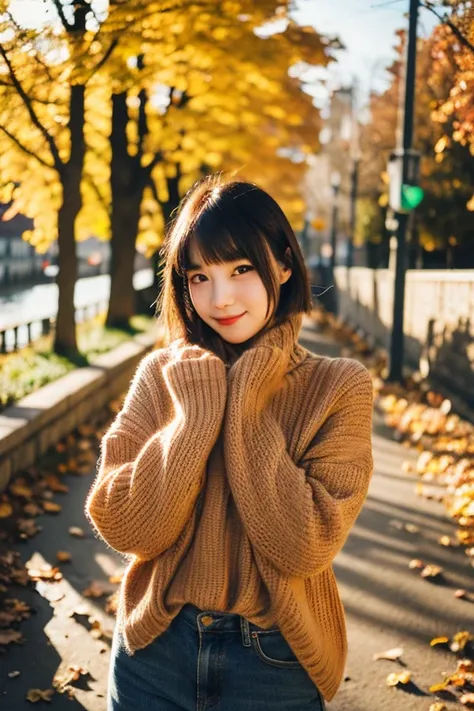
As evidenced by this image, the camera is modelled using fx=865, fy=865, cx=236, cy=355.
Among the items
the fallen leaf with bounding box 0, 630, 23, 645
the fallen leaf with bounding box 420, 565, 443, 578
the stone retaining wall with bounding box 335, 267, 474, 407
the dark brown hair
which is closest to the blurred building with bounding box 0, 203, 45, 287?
the stone retaining wall with bounding box 335, 267, 474, 407

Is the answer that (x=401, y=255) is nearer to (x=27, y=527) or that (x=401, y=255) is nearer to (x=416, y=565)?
(x=416, y=565)

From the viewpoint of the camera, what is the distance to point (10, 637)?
407 cm

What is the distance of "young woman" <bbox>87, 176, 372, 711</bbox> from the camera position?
198cm

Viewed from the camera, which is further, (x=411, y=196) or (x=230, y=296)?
(x=411, y=196)

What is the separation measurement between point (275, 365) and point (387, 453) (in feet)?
22.0

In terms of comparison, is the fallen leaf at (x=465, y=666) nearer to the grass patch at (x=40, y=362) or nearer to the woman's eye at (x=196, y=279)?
the woman's eye at (x=196, y=279)

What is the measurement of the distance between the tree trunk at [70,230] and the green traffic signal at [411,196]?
168 inches

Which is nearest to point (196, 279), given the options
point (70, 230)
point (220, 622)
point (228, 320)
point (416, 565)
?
point (228, 320)

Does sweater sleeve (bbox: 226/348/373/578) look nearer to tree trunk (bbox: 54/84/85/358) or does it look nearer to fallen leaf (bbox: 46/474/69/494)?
fallen leaf (bbox: 46/474/69/494)

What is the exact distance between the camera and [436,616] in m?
4.61

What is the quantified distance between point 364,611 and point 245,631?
9.31 feet

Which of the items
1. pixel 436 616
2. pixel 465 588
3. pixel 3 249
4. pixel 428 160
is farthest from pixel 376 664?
pixel 3 249

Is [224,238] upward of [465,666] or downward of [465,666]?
upward

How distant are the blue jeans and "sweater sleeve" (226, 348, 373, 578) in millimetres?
191
